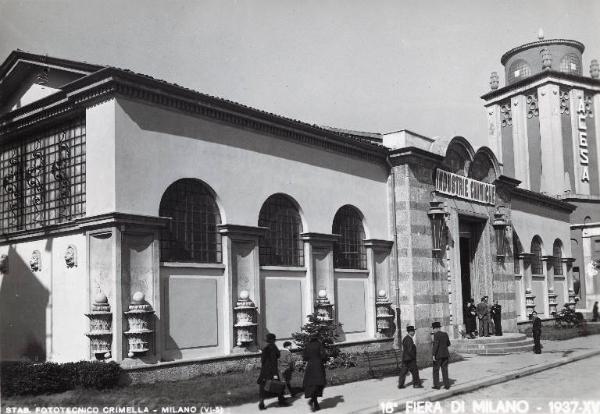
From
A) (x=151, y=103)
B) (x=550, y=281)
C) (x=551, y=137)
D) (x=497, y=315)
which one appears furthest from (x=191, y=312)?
(x=551, y=137)

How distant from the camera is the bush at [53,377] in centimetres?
1286

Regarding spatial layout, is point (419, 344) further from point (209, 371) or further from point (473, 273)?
point (209, 371)

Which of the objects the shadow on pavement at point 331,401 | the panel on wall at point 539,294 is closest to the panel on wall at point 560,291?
the panel on wall at point 539,294

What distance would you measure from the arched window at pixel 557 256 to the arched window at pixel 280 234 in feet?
75.5

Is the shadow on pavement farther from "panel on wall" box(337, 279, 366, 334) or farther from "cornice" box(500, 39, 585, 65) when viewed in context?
"cornice" box(500, 39, 585, 65)

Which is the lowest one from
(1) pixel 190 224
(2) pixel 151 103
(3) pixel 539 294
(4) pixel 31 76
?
(3) pixel 539 294

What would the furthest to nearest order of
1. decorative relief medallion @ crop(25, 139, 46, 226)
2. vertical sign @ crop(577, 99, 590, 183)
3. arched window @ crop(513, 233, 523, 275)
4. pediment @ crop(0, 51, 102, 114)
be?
1. vertical sign @ crop(577, 99, 590, 183)
2. arched window @ crop(513, 233, 523, 275)
3. decorative relief medallion @ crop(25, 139, 46, 226)
4. pediment @ crop(0, 51, 102, 114)

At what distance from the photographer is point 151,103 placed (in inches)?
620

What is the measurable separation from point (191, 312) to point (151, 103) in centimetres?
536

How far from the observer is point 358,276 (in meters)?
22.2

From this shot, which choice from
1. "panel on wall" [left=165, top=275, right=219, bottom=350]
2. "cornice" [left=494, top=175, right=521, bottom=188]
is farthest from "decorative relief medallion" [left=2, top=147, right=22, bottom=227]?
"cornice" [left=494, top=175, right=521, bottom=188]

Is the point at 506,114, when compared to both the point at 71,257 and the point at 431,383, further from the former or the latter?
the point at 71,257

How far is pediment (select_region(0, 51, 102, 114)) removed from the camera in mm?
16641

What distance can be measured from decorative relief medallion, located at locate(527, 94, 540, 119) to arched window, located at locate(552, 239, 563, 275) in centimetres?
1196
